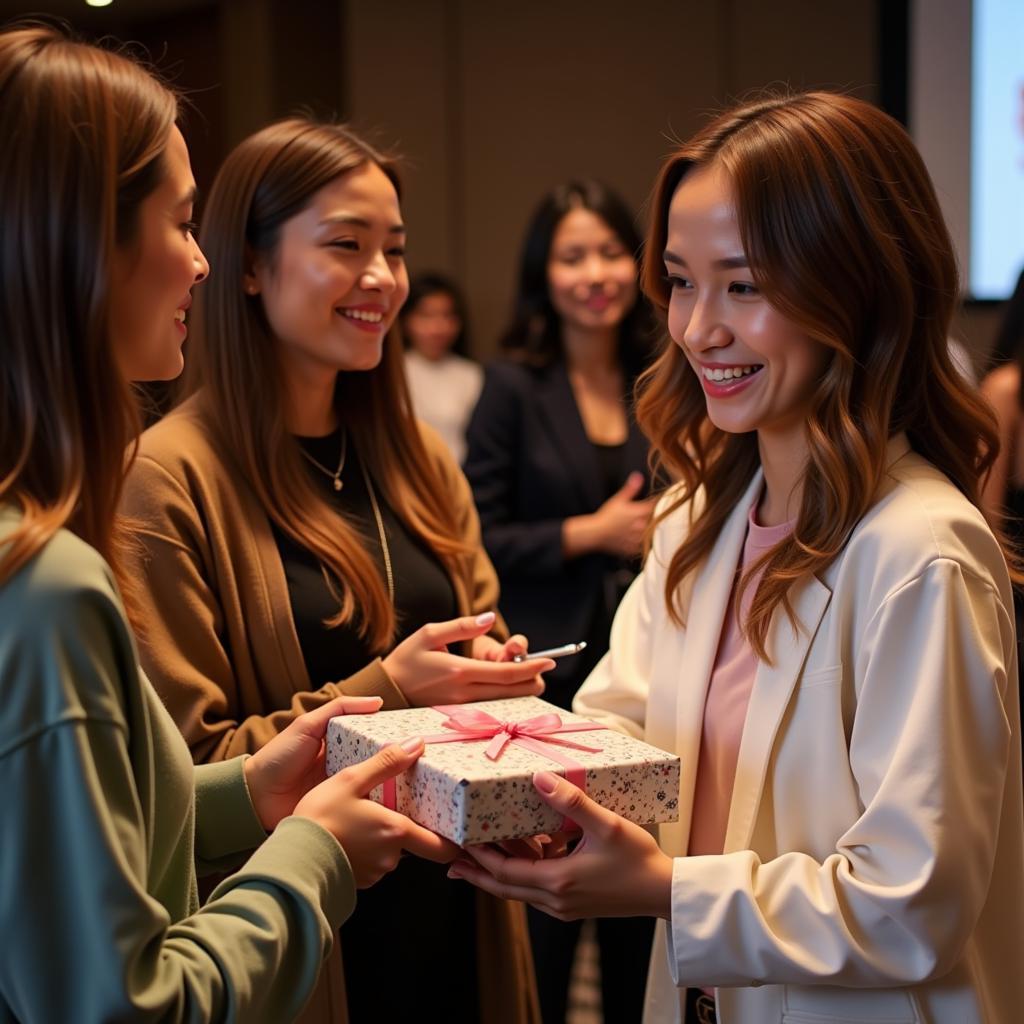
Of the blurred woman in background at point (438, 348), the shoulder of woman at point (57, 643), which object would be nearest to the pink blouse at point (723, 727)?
the shoulder of woman at point (57, 643)

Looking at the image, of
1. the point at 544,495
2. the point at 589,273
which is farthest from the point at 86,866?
the point at 589,273

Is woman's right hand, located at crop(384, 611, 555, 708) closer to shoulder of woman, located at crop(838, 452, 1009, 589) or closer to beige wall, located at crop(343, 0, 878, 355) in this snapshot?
shoulder of woman, located at crop(838, 452, 1009, 589)

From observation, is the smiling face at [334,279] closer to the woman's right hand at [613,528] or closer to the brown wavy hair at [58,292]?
the brown wavy hair at [58,292]

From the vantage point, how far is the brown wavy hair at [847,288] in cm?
133

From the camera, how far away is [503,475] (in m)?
2.93

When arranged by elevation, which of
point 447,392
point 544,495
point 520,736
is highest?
point 520,736

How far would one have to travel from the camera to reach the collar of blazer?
1.35 metres

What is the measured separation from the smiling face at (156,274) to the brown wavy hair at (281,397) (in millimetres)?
594

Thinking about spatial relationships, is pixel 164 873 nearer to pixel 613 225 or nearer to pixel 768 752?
pixel 768 752

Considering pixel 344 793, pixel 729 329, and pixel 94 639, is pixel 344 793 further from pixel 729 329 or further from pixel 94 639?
pixel 729 329

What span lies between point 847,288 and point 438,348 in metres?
3.87

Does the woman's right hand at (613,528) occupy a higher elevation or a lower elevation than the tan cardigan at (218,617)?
lower

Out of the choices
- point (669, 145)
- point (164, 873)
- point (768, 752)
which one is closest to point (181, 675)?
point (164, 873)

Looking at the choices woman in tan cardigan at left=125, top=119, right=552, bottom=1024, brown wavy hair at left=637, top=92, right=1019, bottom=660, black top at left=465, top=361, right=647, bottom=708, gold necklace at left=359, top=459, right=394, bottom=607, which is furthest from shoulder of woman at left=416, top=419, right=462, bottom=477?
black top at left=465, top=361, right=647, bottom=708
